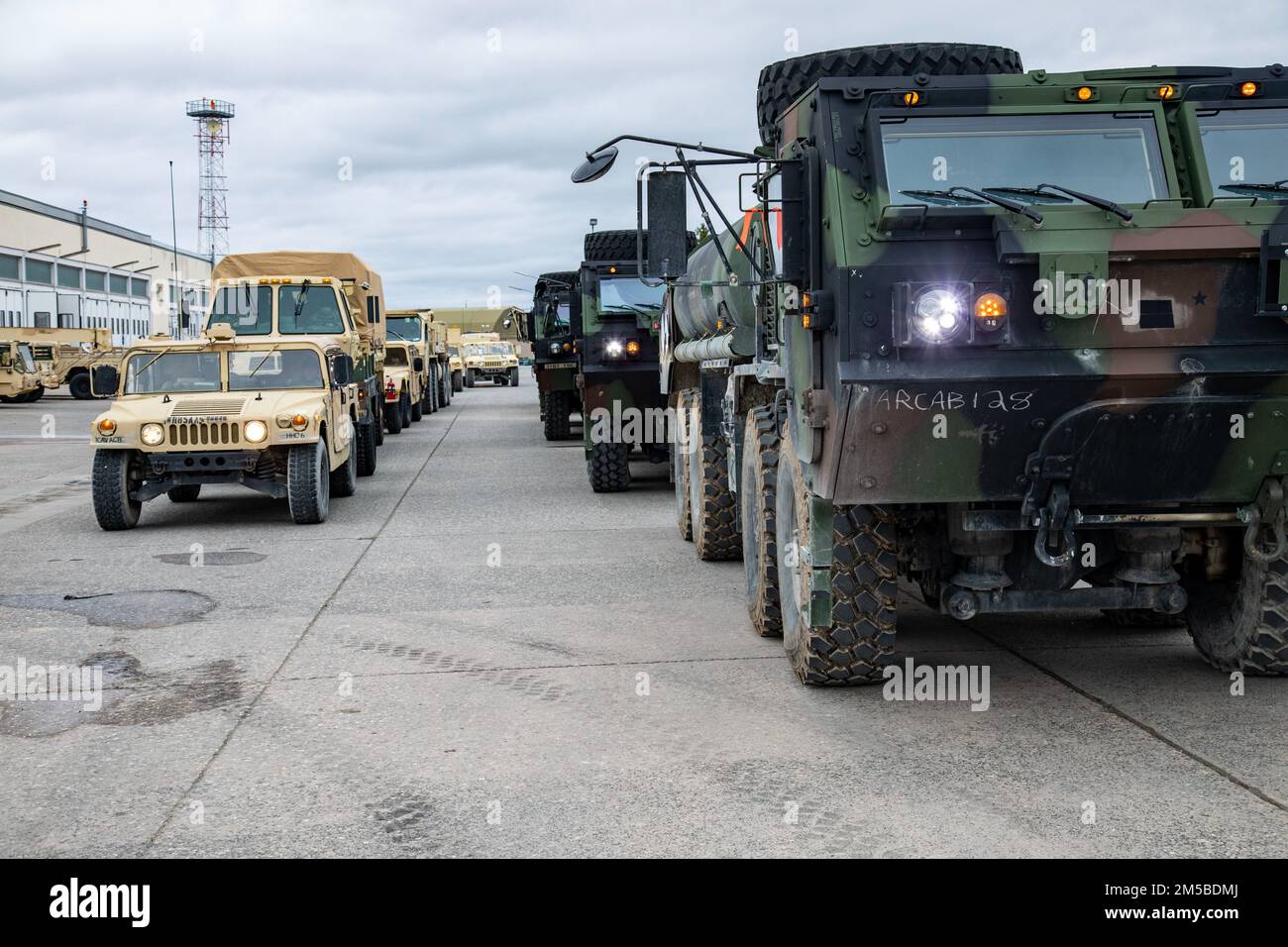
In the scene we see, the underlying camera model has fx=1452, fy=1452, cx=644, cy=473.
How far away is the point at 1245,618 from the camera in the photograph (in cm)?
614

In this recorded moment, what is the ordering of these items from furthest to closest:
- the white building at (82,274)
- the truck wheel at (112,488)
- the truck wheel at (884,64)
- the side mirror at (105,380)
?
the white building at (82,274) < the side mirror at (105,380) < the truck wheel at (112,488) < the truck wheel at (884,64)

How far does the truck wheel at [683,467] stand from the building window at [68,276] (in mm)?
55114

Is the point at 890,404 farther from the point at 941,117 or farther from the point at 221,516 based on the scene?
the point at 221,516

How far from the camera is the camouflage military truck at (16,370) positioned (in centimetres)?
3747

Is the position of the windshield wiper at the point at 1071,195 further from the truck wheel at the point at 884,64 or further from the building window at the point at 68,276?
the building window at the point at 68,276

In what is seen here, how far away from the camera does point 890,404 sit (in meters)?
5.33

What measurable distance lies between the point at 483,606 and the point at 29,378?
3340 cm

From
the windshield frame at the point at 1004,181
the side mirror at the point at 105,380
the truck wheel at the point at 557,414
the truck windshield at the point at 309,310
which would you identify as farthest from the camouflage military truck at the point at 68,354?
the windshield frame at the point at 1004,181

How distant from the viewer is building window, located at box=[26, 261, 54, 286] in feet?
185

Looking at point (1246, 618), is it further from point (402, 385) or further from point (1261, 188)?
point (402, 385)

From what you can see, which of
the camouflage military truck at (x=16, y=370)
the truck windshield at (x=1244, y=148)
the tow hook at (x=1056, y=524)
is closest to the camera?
the tow hook at (x=1056, y=524)

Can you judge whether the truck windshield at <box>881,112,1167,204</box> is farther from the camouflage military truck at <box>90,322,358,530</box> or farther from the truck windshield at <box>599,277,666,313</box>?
Result: the truck windshield at <box>599,277,666,313</box>

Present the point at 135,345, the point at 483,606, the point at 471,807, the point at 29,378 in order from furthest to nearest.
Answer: the point at 29,378, the point at 135,345, the point at 483,606, the point at 471,807
